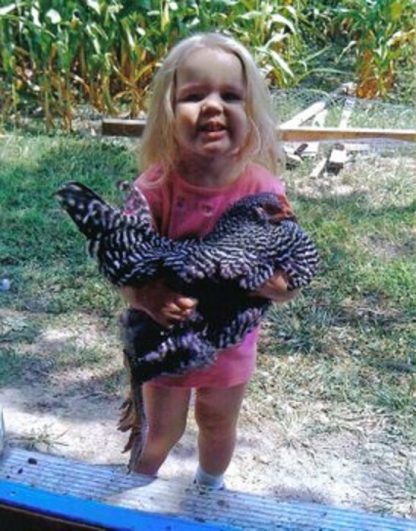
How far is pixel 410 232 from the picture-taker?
3619 millimetres

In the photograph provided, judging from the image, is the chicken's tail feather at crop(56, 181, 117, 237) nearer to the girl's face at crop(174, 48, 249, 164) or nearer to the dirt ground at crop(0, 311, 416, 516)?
the girl's face at crop(174, 48, 249, 164)

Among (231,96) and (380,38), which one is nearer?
(231,96)

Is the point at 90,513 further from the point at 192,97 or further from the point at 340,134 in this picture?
the point at 340,134

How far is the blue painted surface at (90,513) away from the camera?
1.03 metres

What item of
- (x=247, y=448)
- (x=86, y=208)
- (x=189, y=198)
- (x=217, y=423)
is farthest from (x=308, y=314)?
(x=86, y=208)

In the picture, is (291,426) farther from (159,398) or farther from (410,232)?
(410,232)

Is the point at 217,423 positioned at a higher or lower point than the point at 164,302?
lower

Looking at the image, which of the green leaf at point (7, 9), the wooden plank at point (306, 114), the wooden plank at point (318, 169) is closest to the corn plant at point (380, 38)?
the wooden plank at point (306, 114)

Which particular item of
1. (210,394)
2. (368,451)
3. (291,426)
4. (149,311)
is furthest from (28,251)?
(149,311)

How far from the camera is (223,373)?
64.7 inches

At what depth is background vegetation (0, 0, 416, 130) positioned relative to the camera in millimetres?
4742

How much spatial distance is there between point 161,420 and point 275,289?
18.3 inches

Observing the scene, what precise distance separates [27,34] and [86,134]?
0.62 m

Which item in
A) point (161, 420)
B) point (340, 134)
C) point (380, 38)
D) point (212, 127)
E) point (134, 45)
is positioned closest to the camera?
point (212, 127)
